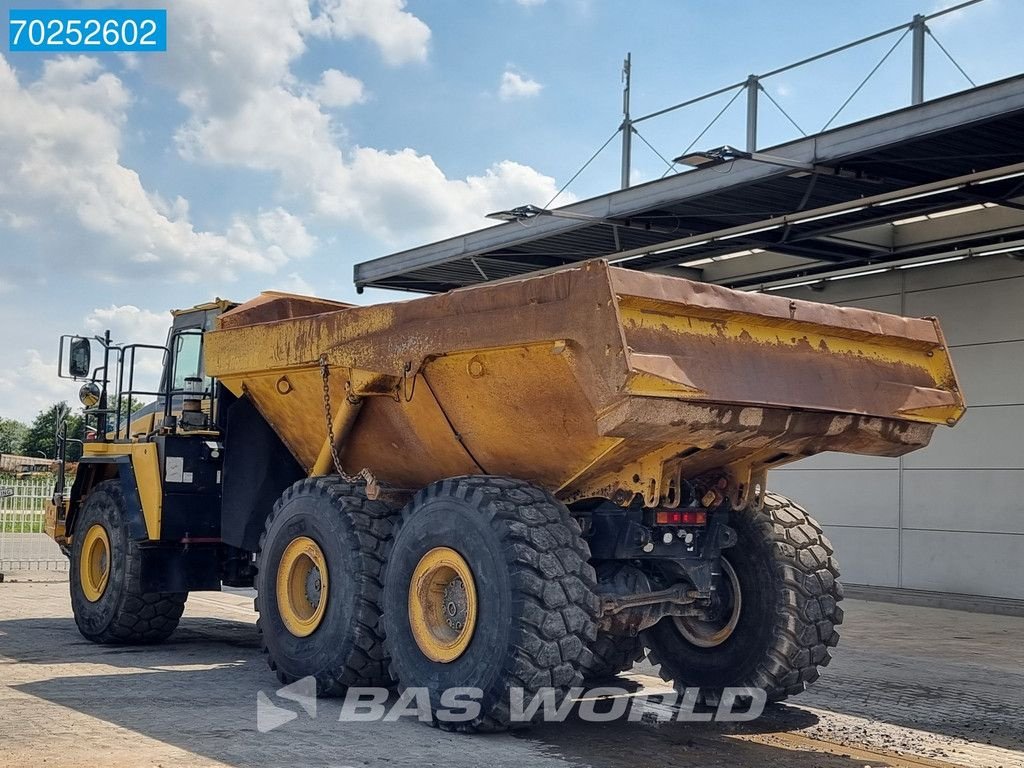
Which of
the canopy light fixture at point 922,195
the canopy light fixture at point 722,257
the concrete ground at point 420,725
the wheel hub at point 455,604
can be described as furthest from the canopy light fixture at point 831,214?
the wheel hub at point 455,604

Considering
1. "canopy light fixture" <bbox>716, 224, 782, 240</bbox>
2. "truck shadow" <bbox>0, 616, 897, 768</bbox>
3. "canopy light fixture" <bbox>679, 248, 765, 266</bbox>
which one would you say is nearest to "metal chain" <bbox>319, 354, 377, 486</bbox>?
"truck shadow" <bbox>0, 616, 897, 768</bbox>

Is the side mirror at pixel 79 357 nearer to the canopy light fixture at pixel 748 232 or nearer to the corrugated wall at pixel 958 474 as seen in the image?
the canopy light fixture at pixel 748 232

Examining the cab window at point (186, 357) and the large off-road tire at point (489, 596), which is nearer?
the large off-road tire at point (489, 596)

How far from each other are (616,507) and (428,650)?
1442 millimetres

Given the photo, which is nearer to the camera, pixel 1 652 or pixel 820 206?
pixel 1 652

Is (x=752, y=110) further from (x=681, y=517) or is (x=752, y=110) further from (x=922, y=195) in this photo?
(x=681, y=517)

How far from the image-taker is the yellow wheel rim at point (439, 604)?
7.15m

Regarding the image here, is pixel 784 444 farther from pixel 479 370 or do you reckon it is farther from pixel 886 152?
pixel 886 152

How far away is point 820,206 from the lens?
46.1ft

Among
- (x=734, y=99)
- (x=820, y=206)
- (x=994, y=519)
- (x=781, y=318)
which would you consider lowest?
(x=994, y=519)

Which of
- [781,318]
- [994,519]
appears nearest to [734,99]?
[994,519]

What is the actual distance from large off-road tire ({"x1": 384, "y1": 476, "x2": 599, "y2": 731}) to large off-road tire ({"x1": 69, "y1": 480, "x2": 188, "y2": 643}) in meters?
3.77

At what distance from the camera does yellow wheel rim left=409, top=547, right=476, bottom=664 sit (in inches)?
282

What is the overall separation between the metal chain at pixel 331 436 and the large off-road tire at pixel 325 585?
0.24 feet
